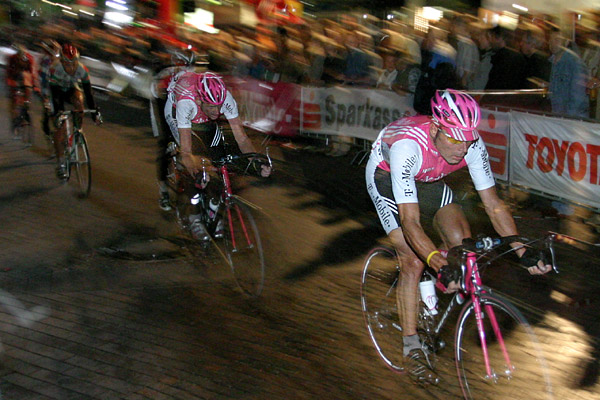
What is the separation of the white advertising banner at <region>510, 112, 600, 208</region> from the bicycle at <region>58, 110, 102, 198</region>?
19.3 ft

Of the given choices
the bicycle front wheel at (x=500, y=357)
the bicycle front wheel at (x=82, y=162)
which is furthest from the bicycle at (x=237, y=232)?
the bicycle front wheel at (x=82, y=162)

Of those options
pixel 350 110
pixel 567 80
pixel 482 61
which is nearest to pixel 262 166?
pixel 567 80

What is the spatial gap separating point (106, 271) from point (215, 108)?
2.03 m

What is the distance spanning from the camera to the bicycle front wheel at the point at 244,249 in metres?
6.29

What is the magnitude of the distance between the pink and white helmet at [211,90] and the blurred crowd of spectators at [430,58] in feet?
10.8

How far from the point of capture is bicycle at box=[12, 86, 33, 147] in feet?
44.2

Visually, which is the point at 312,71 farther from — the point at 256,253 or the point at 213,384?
the point at 213,384

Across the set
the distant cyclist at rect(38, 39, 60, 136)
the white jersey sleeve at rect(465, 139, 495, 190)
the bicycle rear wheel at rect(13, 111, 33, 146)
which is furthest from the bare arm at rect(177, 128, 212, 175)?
the bicycle rear wheel at rect(13, 111, 33, 146)

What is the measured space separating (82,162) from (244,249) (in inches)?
176

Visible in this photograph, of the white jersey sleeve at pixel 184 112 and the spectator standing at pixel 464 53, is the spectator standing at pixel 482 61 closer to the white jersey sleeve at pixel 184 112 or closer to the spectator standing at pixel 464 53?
the spectator standing at pixel 464 53

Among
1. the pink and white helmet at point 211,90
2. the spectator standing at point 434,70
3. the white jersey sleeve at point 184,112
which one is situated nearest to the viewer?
the pink and white helmet at point 211,90

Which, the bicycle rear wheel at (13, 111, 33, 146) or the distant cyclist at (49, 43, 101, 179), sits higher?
the distant cyclist at (49, 43, 101, 179)

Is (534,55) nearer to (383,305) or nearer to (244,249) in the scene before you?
(244,249)

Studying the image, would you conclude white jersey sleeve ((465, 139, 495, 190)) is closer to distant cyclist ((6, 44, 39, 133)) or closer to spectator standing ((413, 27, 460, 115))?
spectator standing ((413, 27, 460, 115))
